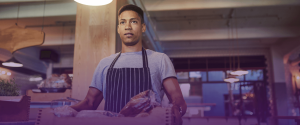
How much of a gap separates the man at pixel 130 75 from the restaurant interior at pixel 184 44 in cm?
60

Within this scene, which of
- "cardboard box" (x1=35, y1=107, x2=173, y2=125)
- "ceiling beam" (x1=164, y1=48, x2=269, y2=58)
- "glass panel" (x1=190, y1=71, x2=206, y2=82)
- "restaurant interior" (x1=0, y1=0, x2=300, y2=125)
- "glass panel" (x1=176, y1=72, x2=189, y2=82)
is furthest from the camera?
"glass panel" (x1=190, y1=71, x2=206, y2=82)

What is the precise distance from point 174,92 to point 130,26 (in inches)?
18.4

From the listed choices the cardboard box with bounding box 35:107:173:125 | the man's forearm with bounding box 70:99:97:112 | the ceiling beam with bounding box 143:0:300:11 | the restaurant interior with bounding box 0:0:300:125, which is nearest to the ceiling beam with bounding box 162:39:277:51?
the restaurant interior with bounding box 0:0:300:125

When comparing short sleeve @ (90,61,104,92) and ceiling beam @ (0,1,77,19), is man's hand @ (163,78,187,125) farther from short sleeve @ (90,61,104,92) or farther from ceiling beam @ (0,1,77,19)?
ceiling beam @ (0,1,77,19)

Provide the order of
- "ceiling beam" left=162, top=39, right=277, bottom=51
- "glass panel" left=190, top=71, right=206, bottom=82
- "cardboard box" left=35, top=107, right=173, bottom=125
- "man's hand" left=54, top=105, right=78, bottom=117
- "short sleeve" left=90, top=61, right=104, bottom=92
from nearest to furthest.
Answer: "cardboard box" left=35, top=107, right=173, bottom=125 < "man's hand" left=54, top=105, right=78, bottom=117 < "short sleeve" left=90, top=61, right=104, bottom=92 < "ceiling beam" left=162, top=39, right=277, bottom=51 < "glass panel" left=190, top=71, right=206, bottom=82

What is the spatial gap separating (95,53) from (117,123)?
213cm

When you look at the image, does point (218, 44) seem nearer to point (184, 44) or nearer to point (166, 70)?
point (184, 44)

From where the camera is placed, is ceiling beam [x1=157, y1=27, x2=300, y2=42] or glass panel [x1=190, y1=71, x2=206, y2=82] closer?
ceiling beam [x1=157, y1=27, x2=300, y2=42]

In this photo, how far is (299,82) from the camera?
31.5ft

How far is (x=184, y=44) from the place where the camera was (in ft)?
33.1

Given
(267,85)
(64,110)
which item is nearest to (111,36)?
(64,110)

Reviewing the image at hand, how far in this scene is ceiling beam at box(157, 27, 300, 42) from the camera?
26.1 ft

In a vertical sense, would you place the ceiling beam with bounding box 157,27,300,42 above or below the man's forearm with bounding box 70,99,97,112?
above

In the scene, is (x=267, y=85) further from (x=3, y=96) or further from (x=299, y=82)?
(x=3, y=96)
